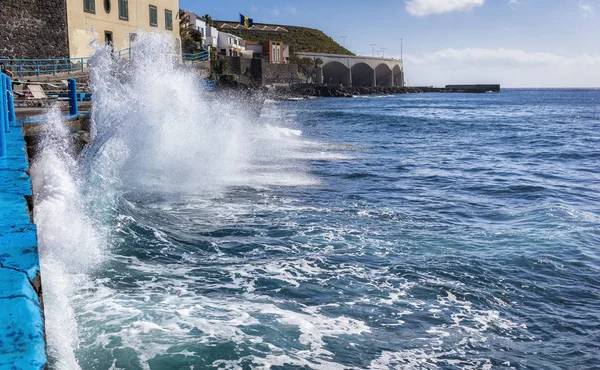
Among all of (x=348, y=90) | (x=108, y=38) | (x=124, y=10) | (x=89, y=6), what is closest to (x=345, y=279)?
(x=89, y=6)

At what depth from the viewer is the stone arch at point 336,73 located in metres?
110

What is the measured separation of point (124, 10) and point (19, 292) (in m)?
31.5

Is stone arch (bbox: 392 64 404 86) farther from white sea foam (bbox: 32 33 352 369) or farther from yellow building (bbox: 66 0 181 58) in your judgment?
white sea foam (bbox: 32 33 352 369)

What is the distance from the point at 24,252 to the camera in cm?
339

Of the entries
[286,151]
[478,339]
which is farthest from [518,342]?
[286,151]

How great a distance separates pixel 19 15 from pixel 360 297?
1058 inches

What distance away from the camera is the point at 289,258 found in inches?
278

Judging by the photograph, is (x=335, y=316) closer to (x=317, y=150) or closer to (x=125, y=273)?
(x=125, y=273)

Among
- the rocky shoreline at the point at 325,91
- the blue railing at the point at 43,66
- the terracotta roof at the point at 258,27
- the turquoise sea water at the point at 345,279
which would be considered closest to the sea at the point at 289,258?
the turquoise sea water at the point at 345,279

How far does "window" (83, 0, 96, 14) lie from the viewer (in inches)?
1123

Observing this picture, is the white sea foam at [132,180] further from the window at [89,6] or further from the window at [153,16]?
the window at [153,16]

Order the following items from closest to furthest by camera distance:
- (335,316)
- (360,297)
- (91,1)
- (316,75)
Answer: (335,316) < (360,297) < (91,1) < (316,75)

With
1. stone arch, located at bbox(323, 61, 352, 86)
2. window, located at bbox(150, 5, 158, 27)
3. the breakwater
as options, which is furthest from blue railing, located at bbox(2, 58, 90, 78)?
stone arch, located at bbox(323, 61, 352, 86)

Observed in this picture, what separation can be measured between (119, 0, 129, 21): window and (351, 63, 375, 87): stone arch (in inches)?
3604
